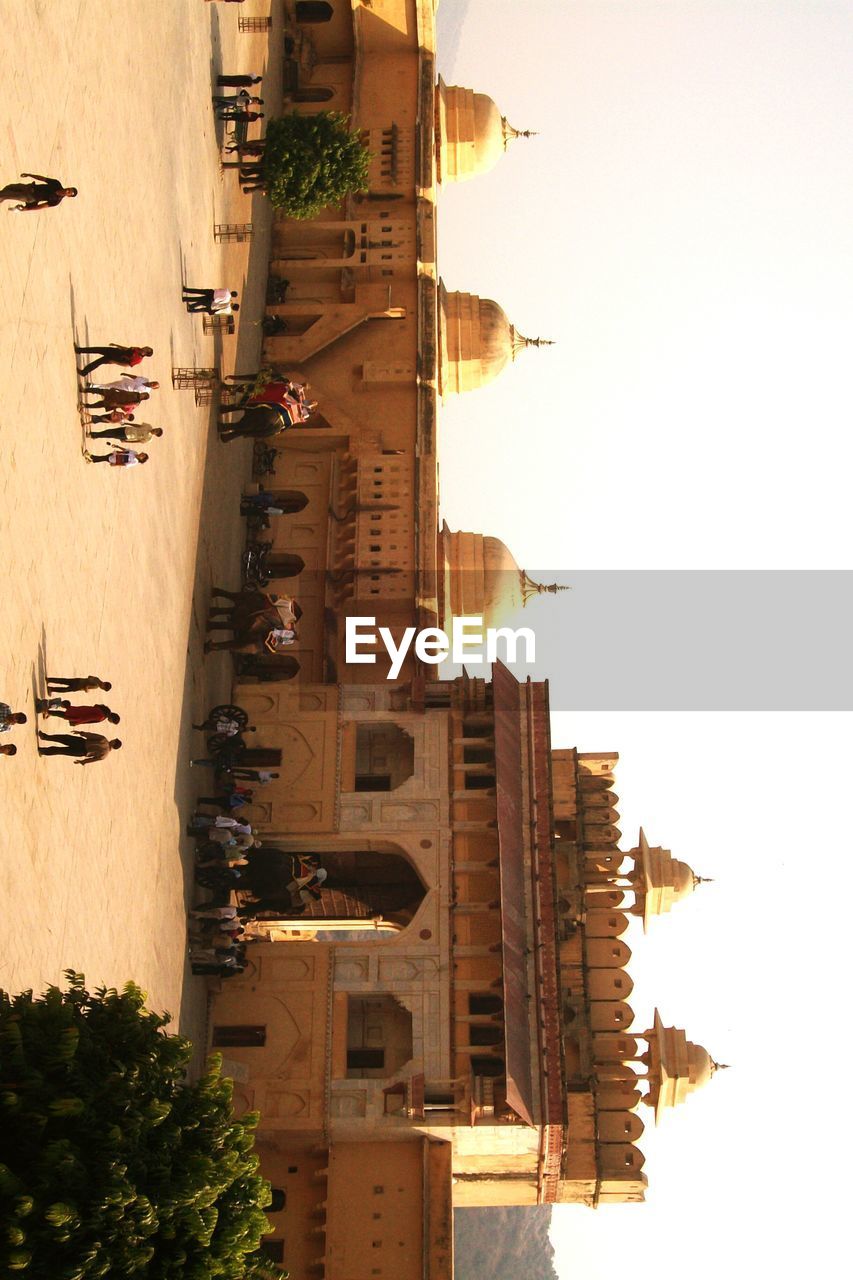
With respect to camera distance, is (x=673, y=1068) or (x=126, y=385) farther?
(x=673, y=1068)

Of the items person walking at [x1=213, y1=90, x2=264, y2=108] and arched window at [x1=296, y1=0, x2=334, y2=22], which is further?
arched window at [x1=296, y1=0, x2=334, y2=22]

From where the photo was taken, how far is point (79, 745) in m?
19.9

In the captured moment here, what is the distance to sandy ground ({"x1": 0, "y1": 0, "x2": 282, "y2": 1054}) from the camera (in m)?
18.9

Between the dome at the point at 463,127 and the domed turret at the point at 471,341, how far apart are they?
15.0 ft

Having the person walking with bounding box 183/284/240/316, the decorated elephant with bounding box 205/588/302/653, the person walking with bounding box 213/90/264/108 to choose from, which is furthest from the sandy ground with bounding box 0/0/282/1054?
the person walking with bounding box 213/90/264/108

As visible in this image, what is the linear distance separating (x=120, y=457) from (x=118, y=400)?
2.83 feet

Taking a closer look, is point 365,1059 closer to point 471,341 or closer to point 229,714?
point 229,714

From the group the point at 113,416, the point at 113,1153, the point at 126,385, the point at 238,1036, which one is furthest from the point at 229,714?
the point at 113,1153

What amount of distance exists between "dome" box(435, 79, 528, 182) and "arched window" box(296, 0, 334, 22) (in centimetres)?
372

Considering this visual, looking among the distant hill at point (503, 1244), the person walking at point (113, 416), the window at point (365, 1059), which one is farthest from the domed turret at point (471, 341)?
the distant hill at point (503, 1244)

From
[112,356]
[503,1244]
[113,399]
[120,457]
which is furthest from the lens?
[503,1244]

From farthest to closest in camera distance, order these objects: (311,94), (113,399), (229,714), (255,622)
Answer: (311,94) → (229,714) → (255,622) → (113,399)

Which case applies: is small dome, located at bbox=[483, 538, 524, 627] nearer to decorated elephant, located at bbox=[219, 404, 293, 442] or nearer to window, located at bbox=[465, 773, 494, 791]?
window, located at bbox=[465, 773, 494, 791]

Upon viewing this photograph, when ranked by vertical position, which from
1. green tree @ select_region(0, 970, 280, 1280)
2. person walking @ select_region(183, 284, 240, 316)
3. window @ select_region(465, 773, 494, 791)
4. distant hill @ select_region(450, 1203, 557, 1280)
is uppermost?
person walking @ select_region(183, 284, 240, 316)
